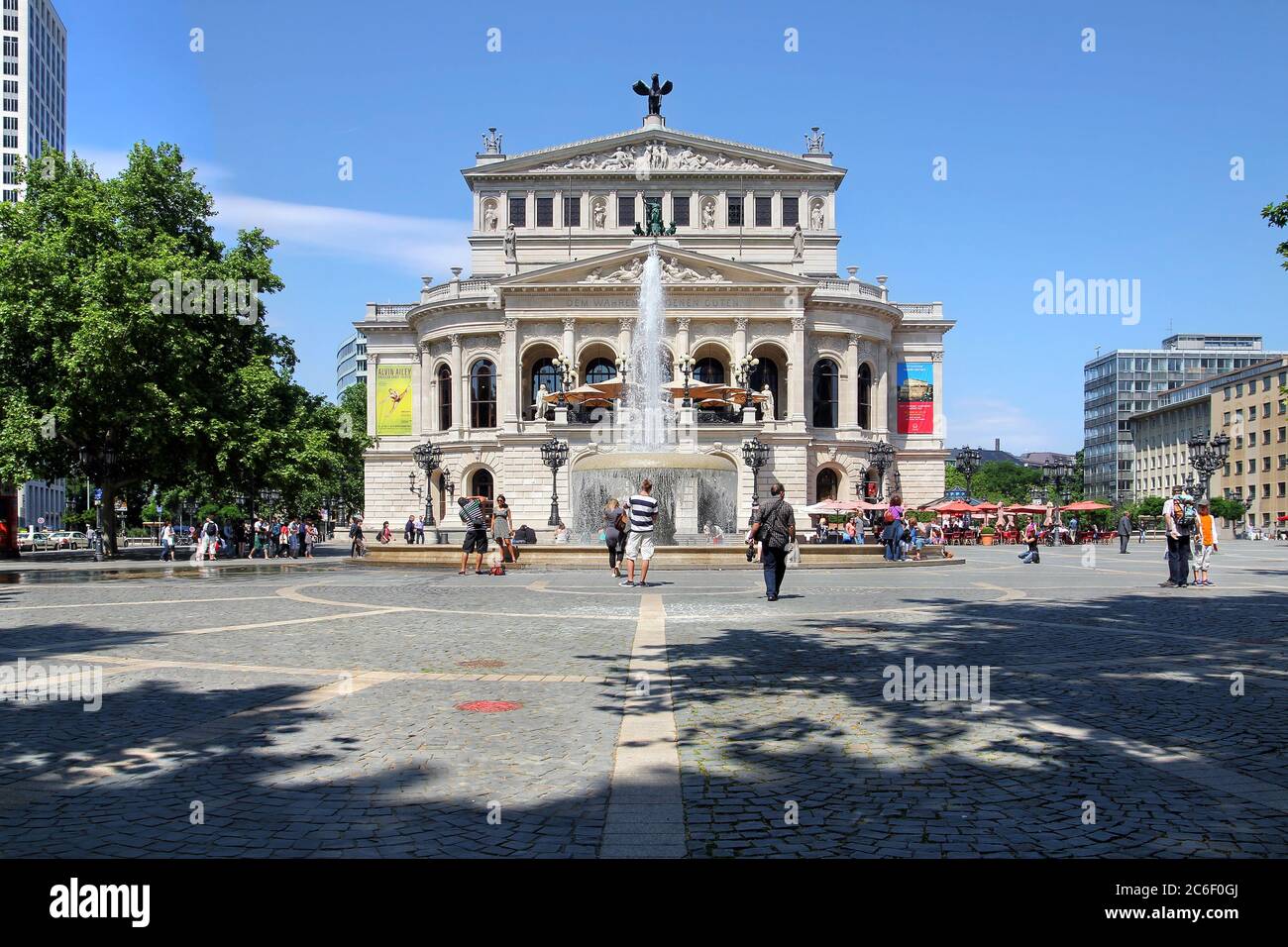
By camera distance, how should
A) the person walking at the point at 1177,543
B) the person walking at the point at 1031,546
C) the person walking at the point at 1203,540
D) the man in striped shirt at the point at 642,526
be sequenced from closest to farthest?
the man in striped shirt at the point at 642,526, the person walking at the point at 1177,543, the person walking at the point at 1203,540, the person walking at the point at 1031,546

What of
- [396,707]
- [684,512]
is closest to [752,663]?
[396,707]

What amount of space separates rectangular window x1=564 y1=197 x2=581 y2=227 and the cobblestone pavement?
2220 inches

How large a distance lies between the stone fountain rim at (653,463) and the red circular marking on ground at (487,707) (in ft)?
63.1

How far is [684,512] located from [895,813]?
2181 centimetres

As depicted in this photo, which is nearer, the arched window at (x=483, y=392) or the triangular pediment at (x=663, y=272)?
the triangular pediment at (x=663, y=272)

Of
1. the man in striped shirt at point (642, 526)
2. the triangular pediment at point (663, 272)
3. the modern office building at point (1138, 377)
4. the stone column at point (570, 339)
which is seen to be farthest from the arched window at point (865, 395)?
the modern office building at point (1138, 377)

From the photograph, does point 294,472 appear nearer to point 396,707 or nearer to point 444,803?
point 396,707

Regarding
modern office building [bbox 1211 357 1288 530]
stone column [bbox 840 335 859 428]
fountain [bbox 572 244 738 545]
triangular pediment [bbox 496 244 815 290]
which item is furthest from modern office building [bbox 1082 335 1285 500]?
fountain [bbox 572 244 738 545]

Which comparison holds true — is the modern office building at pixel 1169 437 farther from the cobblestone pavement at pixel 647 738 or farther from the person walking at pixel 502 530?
the cobblestone pavement at pixel 647 738

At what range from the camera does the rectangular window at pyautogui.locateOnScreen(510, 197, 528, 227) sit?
2586 inches

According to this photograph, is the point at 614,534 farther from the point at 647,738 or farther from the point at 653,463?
the point at 647,738

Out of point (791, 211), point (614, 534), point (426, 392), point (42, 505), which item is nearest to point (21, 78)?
point (42, 505)

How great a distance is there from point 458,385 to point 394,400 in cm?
608

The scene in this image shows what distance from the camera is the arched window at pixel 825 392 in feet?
→ 196
